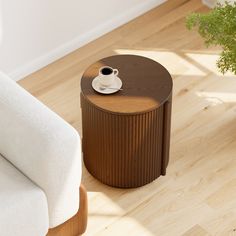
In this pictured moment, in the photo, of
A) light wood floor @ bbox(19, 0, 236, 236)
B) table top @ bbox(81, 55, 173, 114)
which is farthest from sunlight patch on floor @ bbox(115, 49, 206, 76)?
table top @ bbox(81, 55, 173, 114)

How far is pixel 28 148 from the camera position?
2.65 metres

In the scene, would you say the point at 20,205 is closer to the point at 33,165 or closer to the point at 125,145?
the point at 33,165

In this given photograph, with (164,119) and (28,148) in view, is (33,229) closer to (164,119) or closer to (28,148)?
(28,148)

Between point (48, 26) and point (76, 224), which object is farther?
point (48, 26)

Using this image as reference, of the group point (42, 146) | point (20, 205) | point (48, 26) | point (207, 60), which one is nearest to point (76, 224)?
point (20, 205)

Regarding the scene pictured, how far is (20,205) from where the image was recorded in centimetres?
265

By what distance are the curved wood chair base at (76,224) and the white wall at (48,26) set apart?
1.02 meters

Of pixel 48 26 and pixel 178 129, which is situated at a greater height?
pixel 48 26

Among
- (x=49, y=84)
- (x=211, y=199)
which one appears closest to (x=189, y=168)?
(x=211, y=199)

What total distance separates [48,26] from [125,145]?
0.95 m

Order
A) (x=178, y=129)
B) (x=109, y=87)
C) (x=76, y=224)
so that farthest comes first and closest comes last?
(x=178, y=129), (x=109, y=87), (x=76, y=224)

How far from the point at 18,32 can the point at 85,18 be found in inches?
16.7

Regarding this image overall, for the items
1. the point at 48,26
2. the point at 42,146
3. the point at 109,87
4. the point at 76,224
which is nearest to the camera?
the point at 42,146

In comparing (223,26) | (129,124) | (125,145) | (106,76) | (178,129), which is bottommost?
(178,129)
